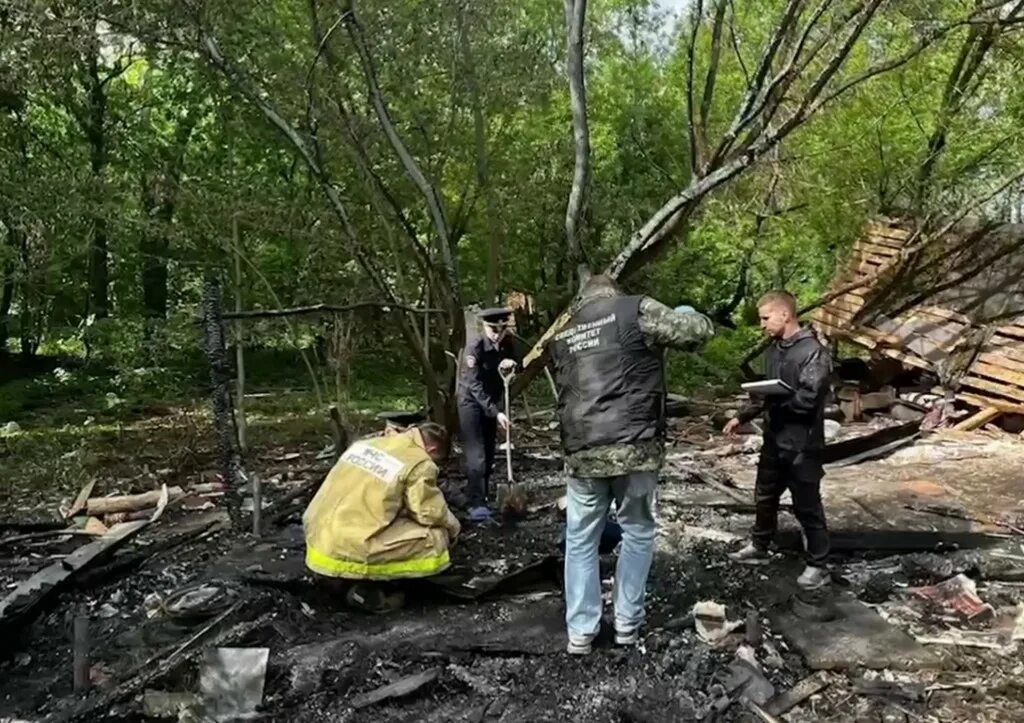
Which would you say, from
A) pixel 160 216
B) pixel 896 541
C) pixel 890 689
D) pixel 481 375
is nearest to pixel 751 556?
pixel 896 541

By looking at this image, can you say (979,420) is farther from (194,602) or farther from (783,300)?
(194,602)

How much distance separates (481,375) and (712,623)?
3.07 metres

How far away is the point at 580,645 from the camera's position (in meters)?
4.48

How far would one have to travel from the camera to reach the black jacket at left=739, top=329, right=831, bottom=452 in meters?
5.26

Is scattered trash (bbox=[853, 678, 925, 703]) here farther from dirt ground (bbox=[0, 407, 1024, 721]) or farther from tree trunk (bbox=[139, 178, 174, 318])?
tree trunk (bbox=[139, 178, 174, 318])

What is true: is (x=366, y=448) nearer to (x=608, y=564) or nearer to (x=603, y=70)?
(x=608, y=564)

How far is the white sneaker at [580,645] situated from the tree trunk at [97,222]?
9205 mm

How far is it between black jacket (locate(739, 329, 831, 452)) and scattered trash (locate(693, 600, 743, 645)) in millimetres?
1175

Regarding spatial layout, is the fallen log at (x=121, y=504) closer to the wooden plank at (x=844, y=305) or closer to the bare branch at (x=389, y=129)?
the bare branch at (x=389, y=129)

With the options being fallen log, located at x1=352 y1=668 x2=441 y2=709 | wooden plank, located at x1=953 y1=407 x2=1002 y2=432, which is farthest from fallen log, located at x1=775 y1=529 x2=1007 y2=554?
wooden plank, located at x1=953 y1=407 x2=1002 y2=432

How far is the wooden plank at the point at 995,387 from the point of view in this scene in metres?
10.7

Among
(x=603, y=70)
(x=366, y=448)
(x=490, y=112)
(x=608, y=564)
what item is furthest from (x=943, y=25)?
(x=603, y=70)

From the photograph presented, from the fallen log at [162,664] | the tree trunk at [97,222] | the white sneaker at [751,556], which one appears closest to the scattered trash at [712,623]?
the white sneaker at [751,556]

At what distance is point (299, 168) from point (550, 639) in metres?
10.4
